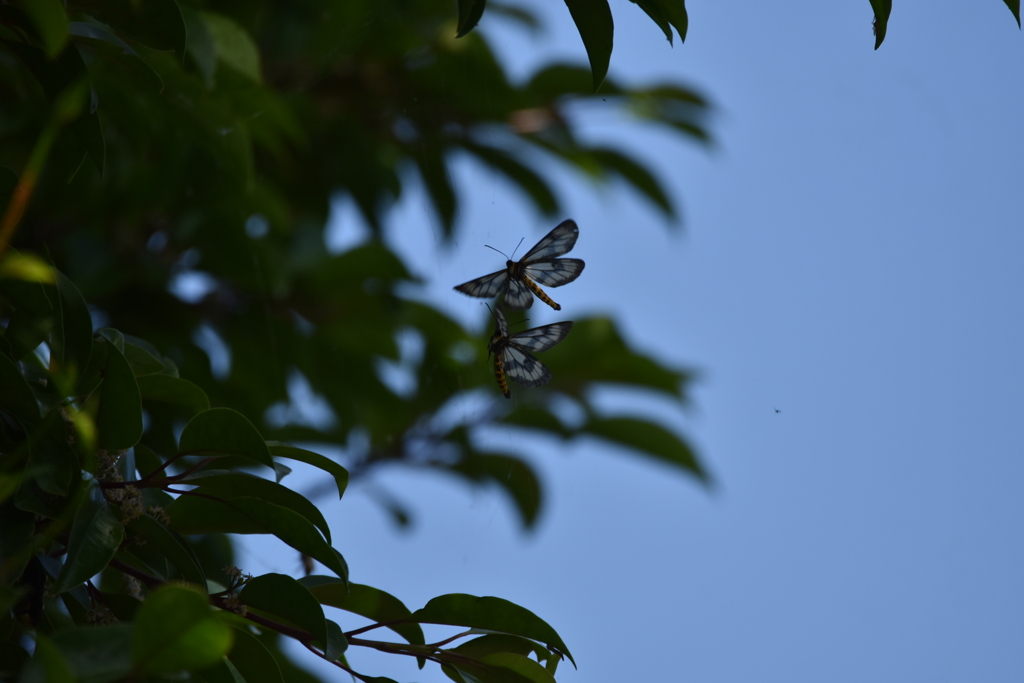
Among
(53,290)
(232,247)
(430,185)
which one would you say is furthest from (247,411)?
(53,290)

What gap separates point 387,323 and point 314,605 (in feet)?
4.52

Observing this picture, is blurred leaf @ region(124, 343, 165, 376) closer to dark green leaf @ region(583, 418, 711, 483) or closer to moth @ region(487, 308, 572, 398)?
moth @ region(487, 308, 572, 398)

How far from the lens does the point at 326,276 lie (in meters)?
2.06

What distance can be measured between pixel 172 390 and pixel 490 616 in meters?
0.41

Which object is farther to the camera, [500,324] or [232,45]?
[232,45]

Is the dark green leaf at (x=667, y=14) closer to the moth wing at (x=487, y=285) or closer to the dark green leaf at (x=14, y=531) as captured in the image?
the moth wing at (x=487, y=285)

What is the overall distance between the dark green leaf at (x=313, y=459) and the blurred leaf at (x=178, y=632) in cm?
31

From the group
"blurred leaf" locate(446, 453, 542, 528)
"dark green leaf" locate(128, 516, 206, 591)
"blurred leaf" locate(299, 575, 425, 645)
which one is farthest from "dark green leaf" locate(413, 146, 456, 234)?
"dark green leaf" locate(128, 516, 206, 591)

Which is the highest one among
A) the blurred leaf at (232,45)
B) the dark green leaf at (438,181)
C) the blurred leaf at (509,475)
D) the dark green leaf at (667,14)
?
the dark green leaf at (438,181)

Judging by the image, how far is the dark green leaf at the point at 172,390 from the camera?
2.90 ft

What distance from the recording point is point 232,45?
4.58 feet

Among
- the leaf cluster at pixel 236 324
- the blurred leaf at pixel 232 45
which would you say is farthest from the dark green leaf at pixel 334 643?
the blurred leaf at pixel 232 45

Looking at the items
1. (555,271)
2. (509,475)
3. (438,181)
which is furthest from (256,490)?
(438,181)

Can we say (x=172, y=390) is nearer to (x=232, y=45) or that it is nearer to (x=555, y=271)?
(x=555, y=271)
